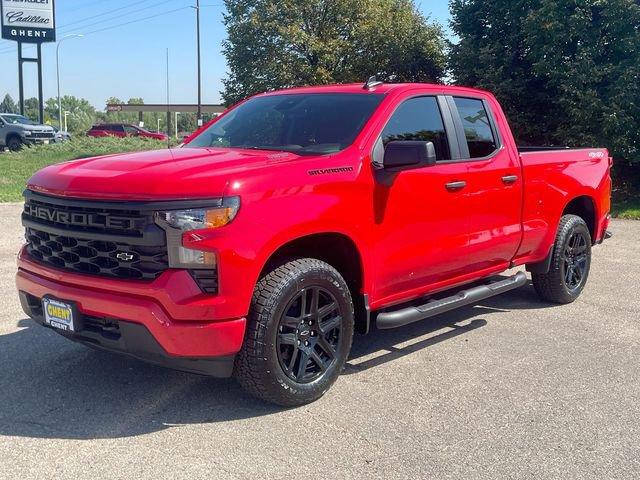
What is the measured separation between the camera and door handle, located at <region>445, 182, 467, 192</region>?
493cm

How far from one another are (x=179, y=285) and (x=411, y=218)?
1787 mm

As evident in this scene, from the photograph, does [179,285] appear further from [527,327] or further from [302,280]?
[527,327]

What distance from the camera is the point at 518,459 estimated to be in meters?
3.46

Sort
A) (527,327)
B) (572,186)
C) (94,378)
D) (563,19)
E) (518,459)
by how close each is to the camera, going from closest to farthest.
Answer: (518,459) < (94,378) < (527,327) < (572,186) < (563,19)

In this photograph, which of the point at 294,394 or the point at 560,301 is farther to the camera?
the point at 560,301

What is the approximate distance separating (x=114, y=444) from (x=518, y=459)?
2.09 m

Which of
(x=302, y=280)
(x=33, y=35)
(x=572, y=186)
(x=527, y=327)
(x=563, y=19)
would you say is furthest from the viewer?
(x=33, y=35)

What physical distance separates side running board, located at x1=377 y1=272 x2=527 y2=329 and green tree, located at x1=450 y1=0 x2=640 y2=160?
10159mm

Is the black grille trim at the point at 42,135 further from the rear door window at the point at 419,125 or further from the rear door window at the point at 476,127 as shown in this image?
the rear door window at the point at 419,125

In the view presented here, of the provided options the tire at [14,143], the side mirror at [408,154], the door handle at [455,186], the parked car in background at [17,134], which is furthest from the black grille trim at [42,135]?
the side mirror at [408,154]

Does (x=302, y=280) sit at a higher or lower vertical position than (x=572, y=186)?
lower

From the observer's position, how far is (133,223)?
361cm

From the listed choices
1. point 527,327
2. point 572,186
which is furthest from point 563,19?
point 527,327

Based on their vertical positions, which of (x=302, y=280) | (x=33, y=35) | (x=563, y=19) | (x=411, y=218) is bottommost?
(x=302, y=280)
